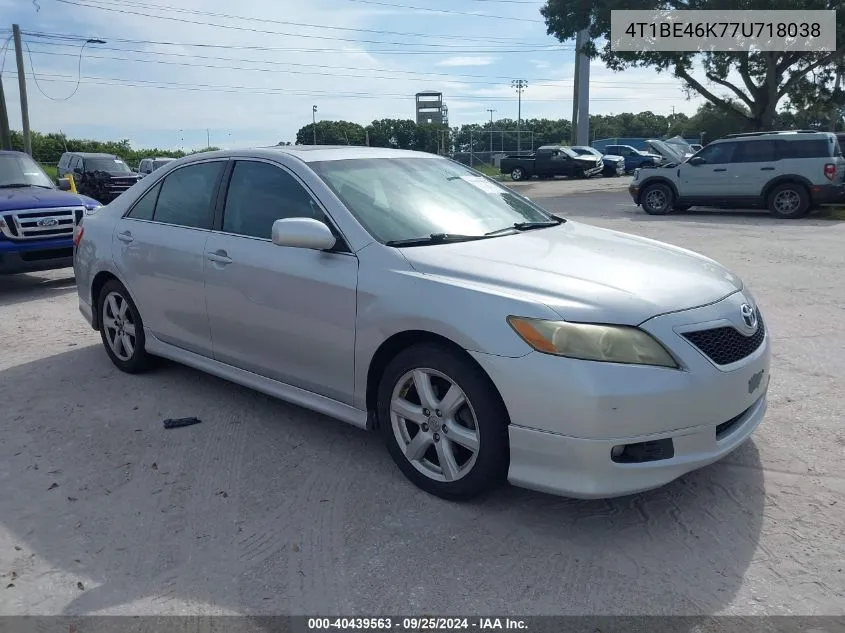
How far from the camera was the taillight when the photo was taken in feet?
49.3

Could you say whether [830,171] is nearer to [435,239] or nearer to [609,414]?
[435,239]

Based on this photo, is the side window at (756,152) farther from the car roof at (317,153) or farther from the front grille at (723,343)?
the front grille at (723,343)

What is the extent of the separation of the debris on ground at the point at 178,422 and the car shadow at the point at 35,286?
4.78m

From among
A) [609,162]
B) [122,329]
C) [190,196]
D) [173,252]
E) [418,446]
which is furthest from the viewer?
[609,162]

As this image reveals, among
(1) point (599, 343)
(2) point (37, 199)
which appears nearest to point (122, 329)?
(1) point (599, 343)

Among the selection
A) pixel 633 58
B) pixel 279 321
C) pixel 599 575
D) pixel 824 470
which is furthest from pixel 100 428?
pixel 633 58

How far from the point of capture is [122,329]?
17.6 ft

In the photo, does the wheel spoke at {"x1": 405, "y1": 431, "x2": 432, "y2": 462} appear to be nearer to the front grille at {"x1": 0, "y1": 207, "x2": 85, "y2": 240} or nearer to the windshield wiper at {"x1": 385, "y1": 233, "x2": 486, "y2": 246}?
the windshield wiper at {"x1": 385, "y1": 233, "x2": 486, "y2": 246}

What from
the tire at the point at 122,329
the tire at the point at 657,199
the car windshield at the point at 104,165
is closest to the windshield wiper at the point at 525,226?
the tire at the point at 122,329

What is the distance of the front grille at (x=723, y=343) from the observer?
3.10m

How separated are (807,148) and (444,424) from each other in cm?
1471

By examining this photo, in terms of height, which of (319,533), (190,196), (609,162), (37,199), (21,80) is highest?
(21,80)

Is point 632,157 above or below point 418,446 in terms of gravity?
above

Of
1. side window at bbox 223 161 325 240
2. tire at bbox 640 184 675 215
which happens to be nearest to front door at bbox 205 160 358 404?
side window at bbox 223 161 325 240
